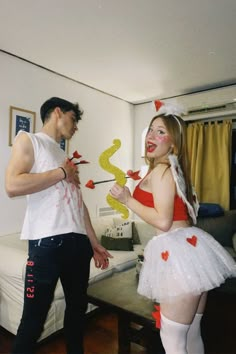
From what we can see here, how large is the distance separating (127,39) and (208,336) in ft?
7.72

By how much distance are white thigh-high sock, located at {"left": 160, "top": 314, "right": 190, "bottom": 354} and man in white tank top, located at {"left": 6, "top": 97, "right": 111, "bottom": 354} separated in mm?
436

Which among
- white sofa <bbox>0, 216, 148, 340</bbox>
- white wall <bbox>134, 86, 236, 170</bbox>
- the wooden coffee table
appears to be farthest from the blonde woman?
white wall <bbox>134, 86, 236, 170</bbox>

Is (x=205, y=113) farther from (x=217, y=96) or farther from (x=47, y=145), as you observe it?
(x=47, y=145)

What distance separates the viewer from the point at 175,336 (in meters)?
1.02

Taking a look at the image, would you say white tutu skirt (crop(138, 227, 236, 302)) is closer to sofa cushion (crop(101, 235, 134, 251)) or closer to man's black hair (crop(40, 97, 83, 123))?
man's black hair (crop(40, 97, 83, 123))

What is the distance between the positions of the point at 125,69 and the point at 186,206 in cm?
218

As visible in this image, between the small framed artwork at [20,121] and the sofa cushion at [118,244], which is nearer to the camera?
the small framed artwork at [20,121]

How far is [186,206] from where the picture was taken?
1147mm

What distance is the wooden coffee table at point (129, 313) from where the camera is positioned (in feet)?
4.94

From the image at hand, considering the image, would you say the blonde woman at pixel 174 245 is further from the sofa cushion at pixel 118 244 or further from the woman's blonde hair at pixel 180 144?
the sofa cushion at pixel 118 244

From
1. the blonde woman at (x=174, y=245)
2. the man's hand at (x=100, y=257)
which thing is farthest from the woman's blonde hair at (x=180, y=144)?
the man's hand at (x=100, y=257)

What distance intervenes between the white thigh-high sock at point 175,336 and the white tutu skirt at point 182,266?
0.30 ft

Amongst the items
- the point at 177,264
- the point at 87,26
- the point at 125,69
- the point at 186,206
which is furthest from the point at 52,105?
the point at 125,69

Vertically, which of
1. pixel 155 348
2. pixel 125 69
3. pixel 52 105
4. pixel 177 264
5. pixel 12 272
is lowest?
pixel 155 348
